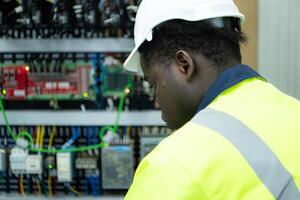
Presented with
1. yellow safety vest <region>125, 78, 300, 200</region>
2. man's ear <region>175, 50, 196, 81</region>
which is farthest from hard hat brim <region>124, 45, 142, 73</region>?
yellow safety vest <region>125, 78, 300, 200</region>

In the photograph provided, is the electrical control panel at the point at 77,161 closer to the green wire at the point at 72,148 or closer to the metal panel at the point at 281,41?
the green wire at the point at 72,148

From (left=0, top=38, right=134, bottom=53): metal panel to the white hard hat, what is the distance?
0.84 meters

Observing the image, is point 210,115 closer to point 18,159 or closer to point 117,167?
point 117,167

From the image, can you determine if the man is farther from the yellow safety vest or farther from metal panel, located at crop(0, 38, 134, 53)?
metal panel, located at crop(0, 38, 134, 53)

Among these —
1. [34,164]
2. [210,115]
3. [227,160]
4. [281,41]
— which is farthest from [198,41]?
[34,164]

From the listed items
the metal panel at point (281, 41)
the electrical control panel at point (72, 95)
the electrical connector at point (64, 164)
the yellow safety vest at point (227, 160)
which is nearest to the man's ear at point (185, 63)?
the yellow safety vest at point (227, 160)

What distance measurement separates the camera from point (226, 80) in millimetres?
947

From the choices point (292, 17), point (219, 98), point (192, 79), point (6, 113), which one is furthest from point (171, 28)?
point (6, 113)

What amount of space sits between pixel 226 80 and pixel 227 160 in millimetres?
230

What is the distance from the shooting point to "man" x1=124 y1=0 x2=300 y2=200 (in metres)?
0.75

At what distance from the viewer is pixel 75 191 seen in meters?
2.07

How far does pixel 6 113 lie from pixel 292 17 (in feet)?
3.92

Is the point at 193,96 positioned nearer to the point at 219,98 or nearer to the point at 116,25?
the point at 219,98

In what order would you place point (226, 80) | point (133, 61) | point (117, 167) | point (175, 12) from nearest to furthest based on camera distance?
point (226, 80) < point (175, 12) < point (133, 61) < point (117, 167)
